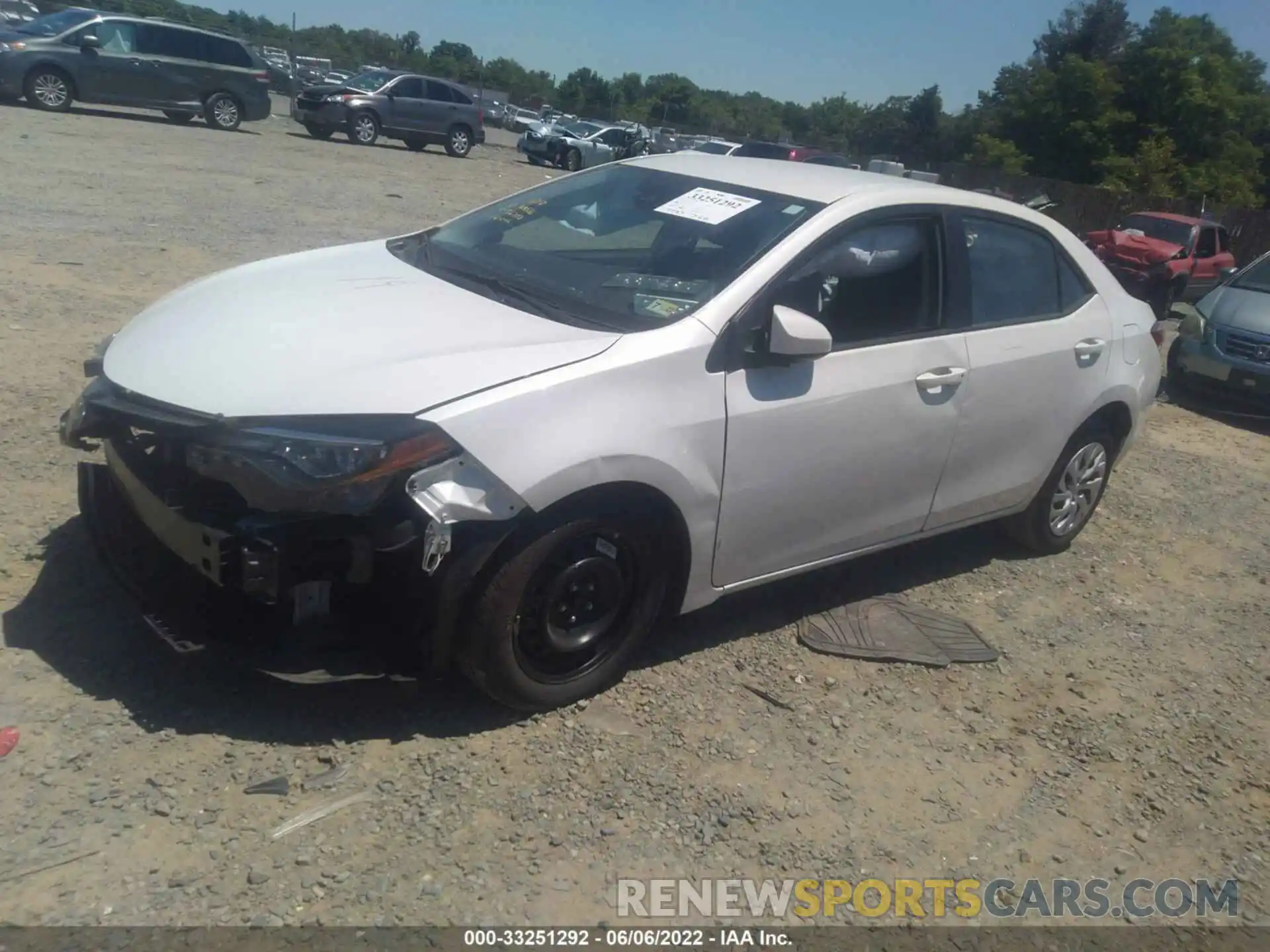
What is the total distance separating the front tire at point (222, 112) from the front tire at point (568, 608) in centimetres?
2088

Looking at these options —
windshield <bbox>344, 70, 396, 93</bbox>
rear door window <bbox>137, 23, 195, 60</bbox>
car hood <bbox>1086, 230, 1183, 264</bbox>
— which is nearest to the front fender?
car hood <bbox>1086, 230, 1183, 264</bbox>

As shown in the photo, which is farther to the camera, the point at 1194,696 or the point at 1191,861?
the point at 1194,696

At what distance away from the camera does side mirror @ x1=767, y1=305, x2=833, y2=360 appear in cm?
354

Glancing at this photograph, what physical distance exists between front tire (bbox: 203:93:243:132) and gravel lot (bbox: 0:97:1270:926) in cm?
1775

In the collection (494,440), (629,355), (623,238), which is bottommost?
(494,440)

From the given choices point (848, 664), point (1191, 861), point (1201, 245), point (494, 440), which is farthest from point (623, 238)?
point (1201, 245)

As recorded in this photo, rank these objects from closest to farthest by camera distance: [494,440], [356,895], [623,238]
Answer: [356,895] → [494,440] → [623,238]

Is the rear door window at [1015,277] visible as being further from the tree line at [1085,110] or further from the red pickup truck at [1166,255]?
the tree line at [1085,110]

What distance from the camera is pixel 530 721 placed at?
11.5 ft

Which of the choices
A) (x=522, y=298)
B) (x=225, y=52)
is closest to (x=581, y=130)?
(x=225, y=52)

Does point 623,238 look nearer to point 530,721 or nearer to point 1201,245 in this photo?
point 530,721

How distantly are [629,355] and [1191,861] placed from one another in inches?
93.1

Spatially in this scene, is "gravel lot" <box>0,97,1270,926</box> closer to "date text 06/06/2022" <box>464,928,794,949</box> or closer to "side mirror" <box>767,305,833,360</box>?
"date text 06/06/2022" <box>464,928,794,949</box>

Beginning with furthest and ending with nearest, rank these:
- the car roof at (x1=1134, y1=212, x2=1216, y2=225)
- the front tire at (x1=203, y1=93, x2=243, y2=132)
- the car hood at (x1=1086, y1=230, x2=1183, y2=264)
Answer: the front tire at (x1=203, y1=93, x2=243, y2=132)
the car roof at (x1=1134, y1=212, x2=1216, y2=225)
the car hood at (x1=1086, y1=230, x2=1183, y2=264)
